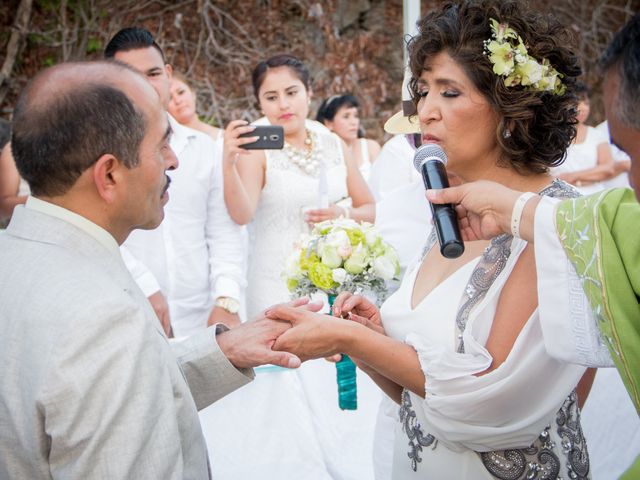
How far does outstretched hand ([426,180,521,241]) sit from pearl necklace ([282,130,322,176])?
2722mm

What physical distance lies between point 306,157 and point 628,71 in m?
3.51

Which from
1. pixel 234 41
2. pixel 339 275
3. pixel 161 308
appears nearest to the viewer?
pixel 339 275

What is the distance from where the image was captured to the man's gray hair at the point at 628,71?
4.10ft

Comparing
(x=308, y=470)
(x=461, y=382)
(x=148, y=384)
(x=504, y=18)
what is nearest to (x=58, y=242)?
(x=148, y=384)

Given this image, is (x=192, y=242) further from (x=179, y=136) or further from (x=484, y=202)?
(x=484, y=202)

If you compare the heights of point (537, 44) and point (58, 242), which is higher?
point (537, 44)

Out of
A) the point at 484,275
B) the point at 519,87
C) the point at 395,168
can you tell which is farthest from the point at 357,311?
the point at 395,168

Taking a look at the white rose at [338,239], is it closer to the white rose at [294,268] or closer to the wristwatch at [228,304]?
the white rose at [294,268]

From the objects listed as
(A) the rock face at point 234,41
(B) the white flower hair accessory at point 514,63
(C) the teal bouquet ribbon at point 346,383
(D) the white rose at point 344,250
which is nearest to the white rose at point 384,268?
(D) the white rose at point 344,250

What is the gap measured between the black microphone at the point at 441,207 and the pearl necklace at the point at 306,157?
2444 mm

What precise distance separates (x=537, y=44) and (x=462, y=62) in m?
0.26

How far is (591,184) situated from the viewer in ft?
22.4

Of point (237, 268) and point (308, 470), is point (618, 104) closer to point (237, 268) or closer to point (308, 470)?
point (308, 470)

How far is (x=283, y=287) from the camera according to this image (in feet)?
15.1
